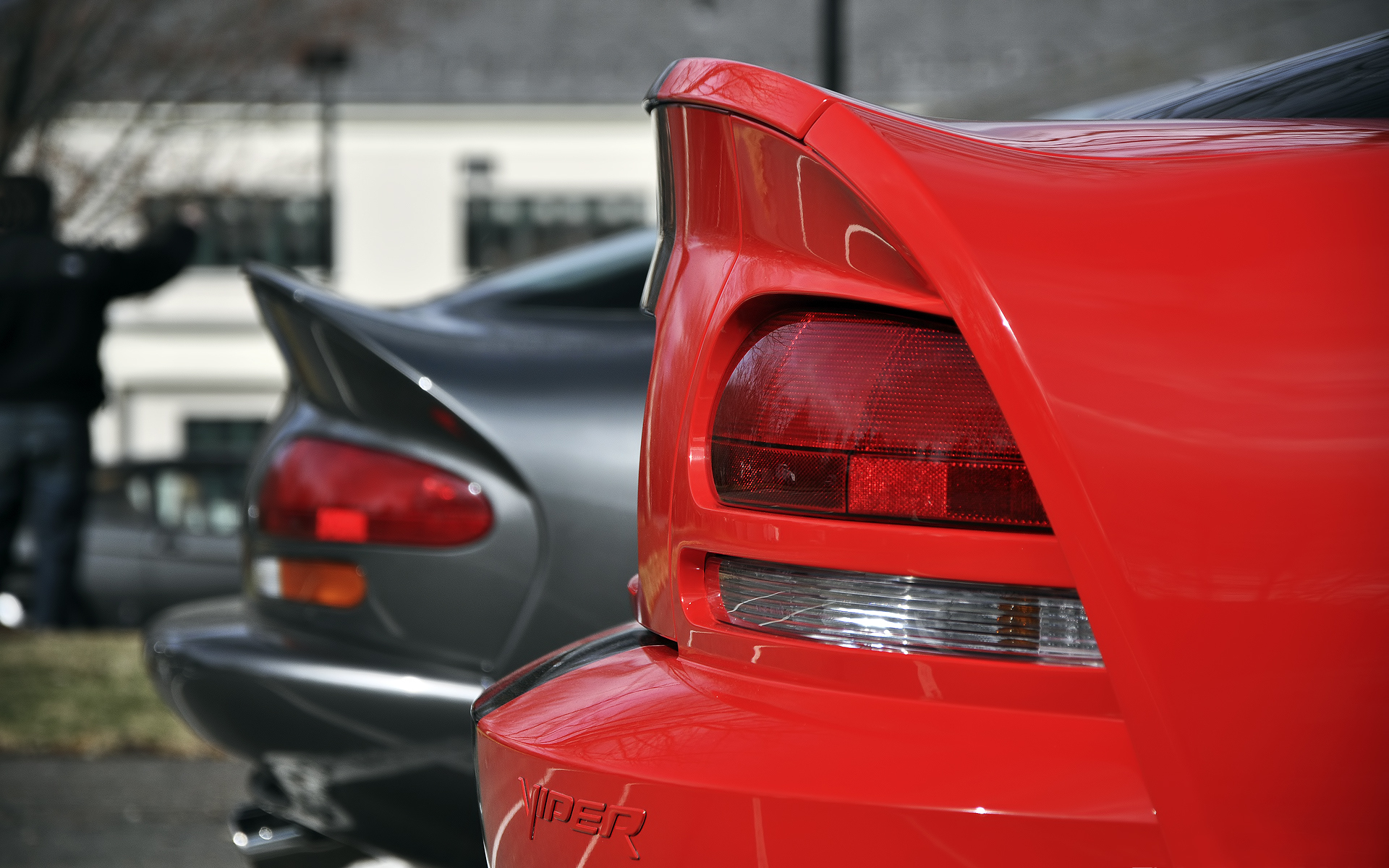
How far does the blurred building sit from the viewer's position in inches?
1102

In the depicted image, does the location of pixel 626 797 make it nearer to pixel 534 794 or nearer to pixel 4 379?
pixel 534 794

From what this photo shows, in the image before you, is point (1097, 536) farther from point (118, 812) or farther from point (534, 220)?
point (534, 220)

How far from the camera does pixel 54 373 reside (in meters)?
6.05

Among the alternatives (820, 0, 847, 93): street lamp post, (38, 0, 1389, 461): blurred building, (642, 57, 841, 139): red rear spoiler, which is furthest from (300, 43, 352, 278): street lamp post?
A: (642, 57, 841, 139): red rear spoiler

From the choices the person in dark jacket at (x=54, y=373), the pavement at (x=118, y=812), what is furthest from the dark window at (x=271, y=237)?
the pavement at (x=118, y=812)

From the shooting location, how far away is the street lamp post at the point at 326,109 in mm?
14430

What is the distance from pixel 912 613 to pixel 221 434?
2911cm

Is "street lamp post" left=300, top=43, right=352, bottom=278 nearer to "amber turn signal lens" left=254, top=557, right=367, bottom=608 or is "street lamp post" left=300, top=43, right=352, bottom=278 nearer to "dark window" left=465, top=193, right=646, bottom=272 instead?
"dark window" left=465, top=193, right=646, bottom=272

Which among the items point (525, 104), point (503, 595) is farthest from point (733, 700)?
point (525, 104)

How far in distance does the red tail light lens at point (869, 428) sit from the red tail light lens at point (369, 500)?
3.46ft

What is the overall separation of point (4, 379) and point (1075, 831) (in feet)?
19.9

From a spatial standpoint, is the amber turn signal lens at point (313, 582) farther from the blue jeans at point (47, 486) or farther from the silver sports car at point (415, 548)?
the blue jeans at point (47, 486)

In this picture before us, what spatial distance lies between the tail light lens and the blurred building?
2716 cm

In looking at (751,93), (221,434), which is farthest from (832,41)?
(221,434)
